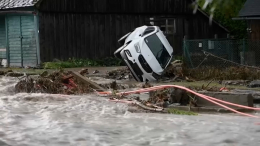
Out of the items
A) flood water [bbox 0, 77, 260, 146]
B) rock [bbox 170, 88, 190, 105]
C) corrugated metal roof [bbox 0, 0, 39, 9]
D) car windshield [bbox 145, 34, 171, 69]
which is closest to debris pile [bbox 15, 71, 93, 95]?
flood water [bbox 0, 77, 260, 146]

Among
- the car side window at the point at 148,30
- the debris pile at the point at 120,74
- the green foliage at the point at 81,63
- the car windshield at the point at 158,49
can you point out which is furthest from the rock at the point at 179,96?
the green foliage at the point at 81,63

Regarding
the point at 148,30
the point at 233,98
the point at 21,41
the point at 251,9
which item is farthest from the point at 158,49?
the point at 21,41

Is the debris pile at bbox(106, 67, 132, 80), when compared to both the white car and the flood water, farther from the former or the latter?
the flood water

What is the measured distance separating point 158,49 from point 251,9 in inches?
325

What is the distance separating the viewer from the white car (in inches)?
763

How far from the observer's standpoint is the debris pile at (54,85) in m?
14.9

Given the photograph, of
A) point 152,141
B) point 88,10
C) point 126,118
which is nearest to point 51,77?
point 126,118

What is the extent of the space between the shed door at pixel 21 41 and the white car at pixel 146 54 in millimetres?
8991

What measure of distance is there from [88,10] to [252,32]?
Answer: 8965mm

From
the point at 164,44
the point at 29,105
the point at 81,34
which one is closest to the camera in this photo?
the point at 29,105

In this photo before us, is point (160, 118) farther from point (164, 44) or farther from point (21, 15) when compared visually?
point (21, 15)

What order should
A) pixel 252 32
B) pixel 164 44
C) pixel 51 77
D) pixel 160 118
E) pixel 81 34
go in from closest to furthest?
pixel 160 118
pixel 51 77
pixel 164 44
pixel 252 32
pixel 81 34

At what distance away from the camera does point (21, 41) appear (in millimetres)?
28125

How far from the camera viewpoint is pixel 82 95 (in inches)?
583
